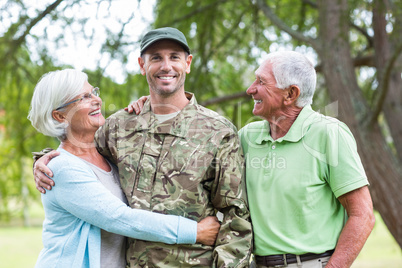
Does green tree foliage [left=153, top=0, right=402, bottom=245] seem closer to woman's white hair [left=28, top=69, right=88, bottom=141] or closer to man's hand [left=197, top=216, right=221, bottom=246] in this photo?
man's hand [left=197, top=216, right=221, bottom=246]

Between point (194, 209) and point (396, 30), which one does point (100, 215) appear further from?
point (396, 30)

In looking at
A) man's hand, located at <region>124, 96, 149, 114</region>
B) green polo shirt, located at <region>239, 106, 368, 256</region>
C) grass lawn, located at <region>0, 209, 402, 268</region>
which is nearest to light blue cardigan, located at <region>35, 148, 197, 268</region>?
green polo shirt, located at <region>239, 106, 368, 256</region>

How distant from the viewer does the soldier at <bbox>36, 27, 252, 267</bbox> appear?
7.49ft

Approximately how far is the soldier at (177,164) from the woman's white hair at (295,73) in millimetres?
356

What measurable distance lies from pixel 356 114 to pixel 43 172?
316 cm

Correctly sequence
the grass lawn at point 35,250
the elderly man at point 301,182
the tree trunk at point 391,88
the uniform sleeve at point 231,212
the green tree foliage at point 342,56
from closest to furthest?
1. the elderly man at point 301,182
2. the uniform sleeve at point 231,212
3. the green tree foliage at point 342,56
4. the tree trunk at point 391,88
5. the grass lawn at point 35,250

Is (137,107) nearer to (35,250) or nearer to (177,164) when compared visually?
(177,164)

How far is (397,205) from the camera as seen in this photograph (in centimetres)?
428

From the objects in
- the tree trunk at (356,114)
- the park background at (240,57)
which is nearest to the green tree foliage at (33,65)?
the park background at (240,57)

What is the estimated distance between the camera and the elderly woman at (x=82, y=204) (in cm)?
220

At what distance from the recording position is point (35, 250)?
45.9 ft

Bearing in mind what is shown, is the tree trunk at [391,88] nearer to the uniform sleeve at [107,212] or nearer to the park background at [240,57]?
the park background at [240,57]

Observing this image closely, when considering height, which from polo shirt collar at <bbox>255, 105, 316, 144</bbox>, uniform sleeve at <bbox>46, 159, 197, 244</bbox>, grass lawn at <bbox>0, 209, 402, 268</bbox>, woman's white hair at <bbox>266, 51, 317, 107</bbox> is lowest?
grass lawn at <bbox>0, 209, 402, 268</bbox>

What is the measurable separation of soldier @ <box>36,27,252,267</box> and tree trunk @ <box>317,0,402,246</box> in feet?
7.58
